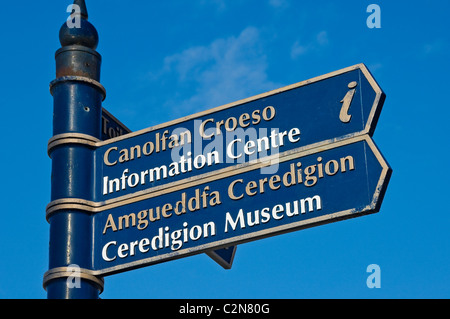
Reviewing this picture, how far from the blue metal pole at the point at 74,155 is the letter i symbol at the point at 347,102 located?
226cm

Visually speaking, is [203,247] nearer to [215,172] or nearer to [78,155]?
[215,172]

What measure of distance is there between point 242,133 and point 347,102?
0.91 m

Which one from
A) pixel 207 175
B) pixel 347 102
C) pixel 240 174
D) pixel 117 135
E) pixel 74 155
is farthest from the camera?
pixel 117 135

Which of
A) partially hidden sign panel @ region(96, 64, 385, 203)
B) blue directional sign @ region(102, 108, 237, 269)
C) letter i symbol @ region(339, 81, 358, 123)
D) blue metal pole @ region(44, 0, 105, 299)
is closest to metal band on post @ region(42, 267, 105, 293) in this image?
blue metal pole @ region(44, 0, 105, 299)

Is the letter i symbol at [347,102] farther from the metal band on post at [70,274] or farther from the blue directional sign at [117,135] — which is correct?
the metal band on post at [70,274]

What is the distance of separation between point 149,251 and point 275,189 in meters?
1.13

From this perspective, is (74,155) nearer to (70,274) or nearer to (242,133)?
(70,274)

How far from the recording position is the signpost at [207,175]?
9.81 meters

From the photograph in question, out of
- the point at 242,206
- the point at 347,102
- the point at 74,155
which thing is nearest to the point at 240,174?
the point at 242,206

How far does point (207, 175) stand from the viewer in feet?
33.9

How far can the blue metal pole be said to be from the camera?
10406 mm
